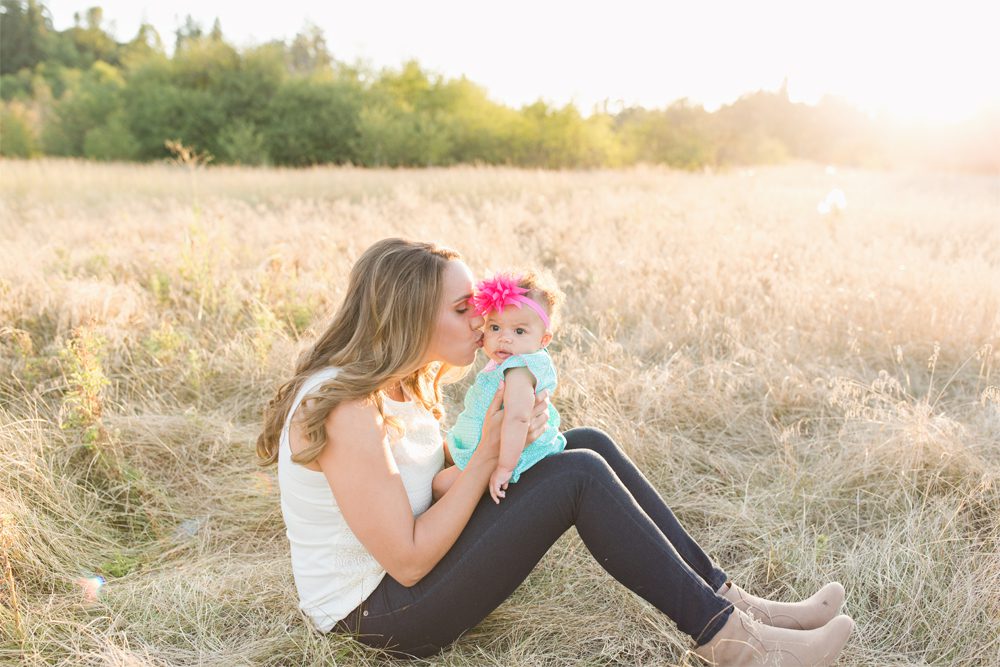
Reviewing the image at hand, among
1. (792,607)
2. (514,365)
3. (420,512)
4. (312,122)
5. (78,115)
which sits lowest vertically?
(792,607)

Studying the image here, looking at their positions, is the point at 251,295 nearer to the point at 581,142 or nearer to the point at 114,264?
the point at 114,264

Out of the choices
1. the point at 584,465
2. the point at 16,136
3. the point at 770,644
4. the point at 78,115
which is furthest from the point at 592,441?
the point at 16,136

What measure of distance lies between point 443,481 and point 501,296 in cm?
61

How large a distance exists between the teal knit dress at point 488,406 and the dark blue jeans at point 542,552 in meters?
0.07

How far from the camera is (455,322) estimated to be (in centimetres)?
208

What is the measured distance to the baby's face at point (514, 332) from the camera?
6.70 ft

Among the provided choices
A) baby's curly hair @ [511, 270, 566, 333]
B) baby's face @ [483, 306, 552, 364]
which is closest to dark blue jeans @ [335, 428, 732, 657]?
baby's face @ [483, 306, 552, 364]

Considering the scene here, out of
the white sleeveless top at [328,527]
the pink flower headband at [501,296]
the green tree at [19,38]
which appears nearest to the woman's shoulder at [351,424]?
the white sleeveless top at [328,527]

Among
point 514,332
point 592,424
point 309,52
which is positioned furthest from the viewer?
point 309,52

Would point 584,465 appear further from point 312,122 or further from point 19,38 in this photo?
point 19,38

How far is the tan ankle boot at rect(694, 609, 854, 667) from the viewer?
1958 millimetres

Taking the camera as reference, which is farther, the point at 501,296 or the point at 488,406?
the point at 488,406

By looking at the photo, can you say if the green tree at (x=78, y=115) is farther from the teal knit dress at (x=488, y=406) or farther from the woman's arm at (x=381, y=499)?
the woman's arm at (x=381, y=499)

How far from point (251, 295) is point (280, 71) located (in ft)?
73.4
